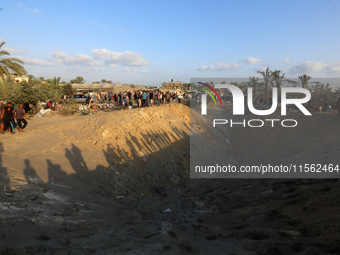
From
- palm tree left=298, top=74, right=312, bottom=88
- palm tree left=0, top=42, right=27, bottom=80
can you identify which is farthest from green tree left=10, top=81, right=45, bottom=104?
palm tree left=298, top=74, right=312, bottom=88

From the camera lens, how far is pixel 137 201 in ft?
24.1

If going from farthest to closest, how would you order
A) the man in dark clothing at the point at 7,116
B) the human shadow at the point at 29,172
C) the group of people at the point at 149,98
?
the group of people at the point at 149,98 → the man in dark clothing at the point at 7,116 → the human shadow at the point at 29,172

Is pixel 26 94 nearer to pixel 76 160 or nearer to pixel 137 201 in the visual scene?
pixel 76 160

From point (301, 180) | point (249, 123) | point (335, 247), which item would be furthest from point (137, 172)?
point (249, 123)

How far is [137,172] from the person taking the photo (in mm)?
9641

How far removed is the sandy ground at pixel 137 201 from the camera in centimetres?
361

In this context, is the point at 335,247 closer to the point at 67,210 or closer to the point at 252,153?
the point at 67,210

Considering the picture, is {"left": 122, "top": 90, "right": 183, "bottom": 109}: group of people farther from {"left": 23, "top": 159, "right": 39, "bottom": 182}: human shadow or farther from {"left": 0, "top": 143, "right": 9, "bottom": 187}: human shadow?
{"left": 0, "top": 143, "right": 9, "bottom": 187}: human shadow

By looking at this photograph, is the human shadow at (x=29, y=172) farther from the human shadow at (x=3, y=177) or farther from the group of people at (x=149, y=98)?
the group of people at (x=149, y=98)

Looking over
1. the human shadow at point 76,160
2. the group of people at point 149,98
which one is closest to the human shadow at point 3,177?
the human shadow at point 76,160

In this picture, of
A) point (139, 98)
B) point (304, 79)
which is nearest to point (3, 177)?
point (139, 98)

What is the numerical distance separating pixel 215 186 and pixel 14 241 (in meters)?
7.71

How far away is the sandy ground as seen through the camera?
3.61 metres

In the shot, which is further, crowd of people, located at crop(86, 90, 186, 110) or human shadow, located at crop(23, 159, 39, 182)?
crowd of people, located at crop(86, 90, 186, 110)
